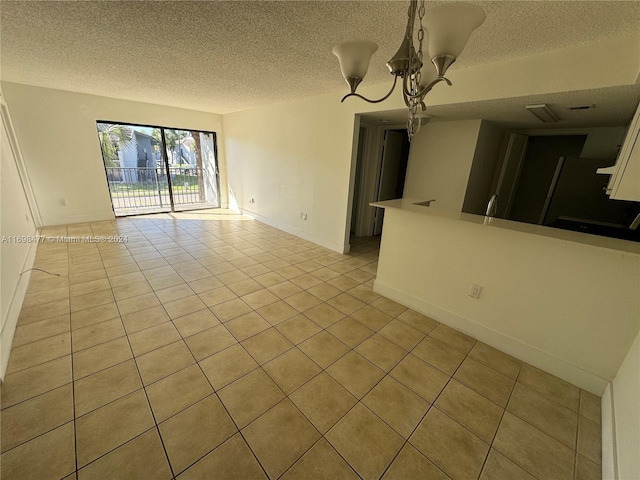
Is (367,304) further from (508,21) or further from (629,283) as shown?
(508,21)

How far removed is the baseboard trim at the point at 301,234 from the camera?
13.5 ft

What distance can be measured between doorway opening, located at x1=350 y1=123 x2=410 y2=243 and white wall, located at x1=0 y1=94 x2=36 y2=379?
4.13 m

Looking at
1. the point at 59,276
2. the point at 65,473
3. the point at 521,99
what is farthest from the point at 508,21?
the point at 59,276

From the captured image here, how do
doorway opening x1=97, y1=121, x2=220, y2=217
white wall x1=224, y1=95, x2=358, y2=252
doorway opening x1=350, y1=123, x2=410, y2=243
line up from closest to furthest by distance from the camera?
white wall x1=224, y1=95, x2=358, y2=252
doorway opening x1=350, y1=123, x2=410, y2=243
doorway opening x1=97, y1=121, x2=220, y2=217

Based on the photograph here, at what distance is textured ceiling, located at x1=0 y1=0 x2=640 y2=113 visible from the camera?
5.17 ft

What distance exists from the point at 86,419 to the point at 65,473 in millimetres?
279

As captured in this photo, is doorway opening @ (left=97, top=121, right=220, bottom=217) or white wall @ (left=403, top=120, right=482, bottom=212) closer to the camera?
white wall @ (left=403, top=120, right=482, bottom=212)

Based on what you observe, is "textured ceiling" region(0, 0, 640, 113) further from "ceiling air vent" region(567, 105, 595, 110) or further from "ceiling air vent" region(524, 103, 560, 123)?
"ceiling air vent" region(567, 105, 595, 110)

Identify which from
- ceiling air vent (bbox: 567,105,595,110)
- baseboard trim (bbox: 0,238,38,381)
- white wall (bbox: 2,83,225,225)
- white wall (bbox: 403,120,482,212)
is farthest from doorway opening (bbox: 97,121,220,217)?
ceiling air vent (bbox: 567,105,595,110)

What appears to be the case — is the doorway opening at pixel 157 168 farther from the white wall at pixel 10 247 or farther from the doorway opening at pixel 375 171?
the doorway opening at pixel 375 171

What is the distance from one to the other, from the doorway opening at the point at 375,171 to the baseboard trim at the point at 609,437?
354 centimetres

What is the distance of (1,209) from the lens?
246 cm

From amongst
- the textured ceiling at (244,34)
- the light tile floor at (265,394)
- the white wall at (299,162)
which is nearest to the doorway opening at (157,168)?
the white wall at (299,162)

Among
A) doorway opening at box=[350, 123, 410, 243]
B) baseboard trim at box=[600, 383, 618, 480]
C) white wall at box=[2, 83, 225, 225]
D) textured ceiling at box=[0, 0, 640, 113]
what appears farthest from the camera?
doorway opening at box=[350, 123, 410, 243]
